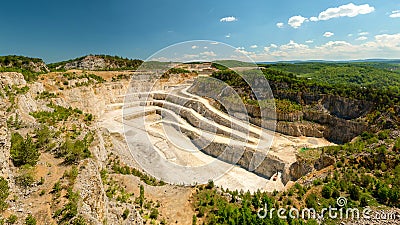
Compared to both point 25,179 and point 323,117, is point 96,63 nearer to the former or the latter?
point 323,117

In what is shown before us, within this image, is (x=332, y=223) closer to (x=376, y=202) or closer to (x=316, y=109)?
(x=376, y=202)

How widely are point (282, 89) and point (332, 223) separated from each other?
29.0m

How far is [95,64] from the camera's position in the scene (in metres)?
63.0

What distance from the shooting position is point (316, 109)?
32.7 m

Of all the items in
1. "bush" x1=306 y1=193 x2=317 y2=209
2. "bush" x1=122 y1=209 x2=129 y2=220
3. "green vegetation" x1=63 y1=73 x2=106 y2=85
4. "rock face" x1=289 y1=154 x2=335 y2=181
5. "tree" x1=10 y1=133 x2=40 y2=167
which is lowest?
"rock face" x1=289 y1=154 x2=335 y2=181

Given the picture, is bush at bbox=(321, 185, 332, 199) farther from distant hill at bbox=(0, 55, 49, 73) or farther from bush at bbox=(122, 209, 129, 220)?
distant hill at bbox=(0, 55, 49, 73)

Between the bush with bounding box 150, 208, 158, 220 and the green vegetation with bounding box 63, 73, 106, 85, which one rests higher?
the green vegetation with bounding box 63, 73, 106, 85

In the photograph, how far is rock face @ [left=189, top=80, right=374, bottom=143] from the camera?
2906cm

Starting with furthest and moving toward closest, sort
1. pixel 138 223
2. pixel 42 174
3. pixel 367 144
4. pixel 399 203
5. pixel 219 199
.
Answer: pixel 367 144, pixel 219 199, pixel 399 203, pixel 138 223, pixel 42 174

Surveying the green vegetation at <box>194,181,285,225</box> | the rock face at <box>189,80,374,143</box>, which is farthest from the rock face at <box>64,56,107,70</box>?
the green vegetation at <box>194,181,285,225</box>

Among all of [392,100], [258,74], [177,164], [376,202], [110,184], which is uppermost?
[258,74]

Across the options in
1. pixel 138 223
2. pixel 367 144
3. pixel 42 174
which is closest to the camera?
pixel 42 174

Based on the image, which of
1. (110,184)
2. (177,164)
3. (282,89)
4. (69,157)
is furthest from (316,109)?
(69,157)

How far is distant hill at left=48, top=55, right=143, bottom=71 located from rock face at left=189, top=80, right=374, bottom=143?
43.2 m
